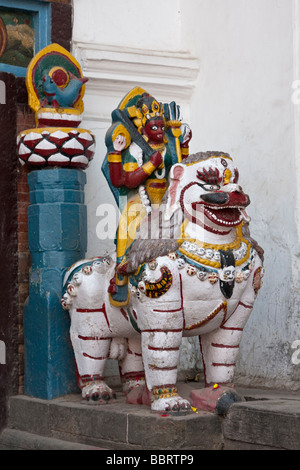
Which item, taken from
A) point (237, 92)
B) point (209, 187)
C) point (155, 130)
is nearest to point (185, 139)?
point (155, 130)

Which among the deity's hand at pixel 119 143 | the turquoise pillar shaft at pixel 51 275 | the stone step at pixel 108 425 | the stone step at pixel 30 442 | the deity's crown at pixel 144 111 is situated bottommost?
the stone step at pixel 30 442

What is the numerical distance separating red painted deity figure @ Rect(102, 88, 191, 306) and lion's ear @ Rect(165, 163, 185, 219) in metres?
0.18

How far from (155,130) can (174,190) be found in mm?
390

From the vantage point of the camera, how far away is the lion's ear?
4.69 meters

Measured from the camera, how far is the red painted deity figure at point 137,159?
4.85m

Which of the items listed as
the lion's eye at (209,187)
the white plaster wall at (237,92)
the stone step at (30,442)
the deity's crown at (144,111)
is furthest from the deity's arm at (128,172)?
the stone step at (30,442)

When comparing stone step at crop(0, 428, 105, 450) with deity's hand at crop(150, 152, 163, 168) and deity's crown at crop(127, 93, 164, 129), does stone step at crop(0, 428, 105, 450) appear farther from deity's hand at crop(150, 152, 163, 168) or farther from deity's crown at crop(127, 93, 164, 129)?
deity's crown at crop(127, 93, 164, 129)

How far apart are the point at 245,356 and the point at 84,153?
155 centimetres

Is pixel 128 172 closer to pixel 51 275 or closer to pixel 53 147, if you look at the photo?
pixel 53 147

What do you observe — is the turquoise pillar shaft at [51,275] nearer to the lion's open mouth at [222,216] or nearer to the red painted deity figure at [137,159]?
the red painted deity figure at [137,159]

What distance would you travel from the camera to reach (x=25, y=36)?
234 inches

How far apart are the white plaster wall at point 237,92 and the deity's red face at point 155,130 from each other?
0.91 m

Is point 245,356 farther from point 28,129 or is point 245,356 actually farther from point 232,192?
point 28,129

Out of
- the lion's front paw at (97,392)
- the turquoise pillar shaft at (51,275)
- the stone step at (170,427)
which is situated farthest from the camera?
the turquoise pillar shaft at (51,275)
